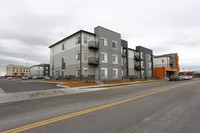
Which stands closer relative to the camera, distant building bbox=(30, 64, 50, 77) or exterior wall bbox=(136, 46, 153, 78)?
exterior wall bbox=(136, 46, 153, 78)

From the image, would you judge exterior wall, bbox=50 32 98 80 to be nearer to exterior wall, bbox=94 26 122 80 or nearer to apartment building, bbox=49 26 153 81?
apartment building, bbox=49 26 153 81

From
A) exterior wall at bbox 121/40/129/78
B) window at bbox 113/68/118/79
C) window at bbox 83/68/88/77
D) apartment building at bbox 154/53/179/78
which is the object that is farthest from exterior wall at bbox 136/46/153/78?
window at bbox 83/68/88/77

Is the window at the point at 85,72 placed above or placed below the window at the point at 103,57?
below

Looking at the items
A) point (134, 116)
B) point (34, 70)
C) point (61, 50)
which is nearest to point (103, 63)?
point (61, 50)

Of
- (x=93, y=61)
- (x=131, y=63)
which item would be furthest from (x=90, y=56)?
(x=131, y=63)

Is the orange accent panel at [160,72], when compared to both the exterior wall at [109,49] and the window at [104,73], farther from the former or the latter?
the window at [104,73]

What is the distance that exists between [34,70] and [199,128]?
9584 centimetres

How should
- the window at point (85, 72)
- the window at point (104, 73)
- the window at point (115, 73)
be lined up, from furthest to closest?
the window at point (115, 73) → the window at point (104, 73) → the window at point (85, 72)

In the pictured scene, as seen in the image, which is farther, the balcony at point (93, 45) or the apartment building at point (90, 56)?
the balcony at point (93, 45)

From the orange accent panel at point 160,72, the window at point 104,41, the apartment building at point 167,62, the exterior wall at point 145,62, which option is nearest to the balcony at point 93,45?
the window at point 104,41

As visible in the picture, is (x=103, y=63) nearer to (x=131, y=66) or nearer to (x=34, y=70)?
(x=131, y=66)

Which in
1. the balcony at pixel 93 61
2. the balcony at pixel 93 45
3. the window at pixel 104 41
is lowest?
the balcony at pixel 93 61

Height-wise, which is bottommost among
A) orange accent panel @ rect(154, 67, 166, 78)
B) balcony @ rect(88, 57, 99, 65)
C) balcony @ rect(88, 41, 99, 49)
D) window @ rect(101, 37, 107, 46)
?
orange accent panel @ rect(154, 67, 166, 78)

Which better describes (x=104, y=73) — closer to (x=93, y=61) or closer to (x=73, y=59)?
(x=93, y=61)
